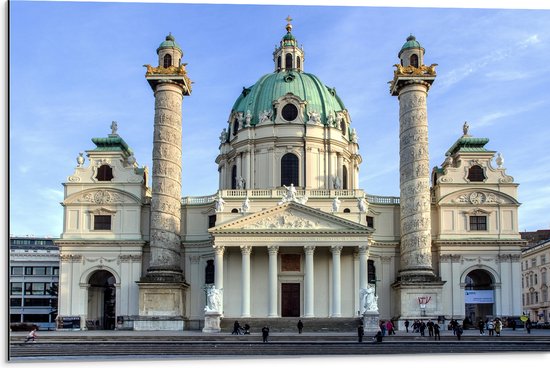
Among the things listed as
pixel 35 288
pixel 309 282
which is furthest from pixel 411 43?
pixel 35 288

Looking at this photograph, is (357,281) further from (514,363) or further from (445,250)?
(514,363)

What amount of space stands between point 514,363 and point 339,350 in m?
6.77

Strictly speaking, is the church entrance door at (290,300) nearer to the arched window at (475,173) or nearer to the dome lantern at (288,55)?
the arched window at (475,173)

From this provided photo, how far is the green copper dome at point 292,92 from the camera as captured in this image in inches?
2527

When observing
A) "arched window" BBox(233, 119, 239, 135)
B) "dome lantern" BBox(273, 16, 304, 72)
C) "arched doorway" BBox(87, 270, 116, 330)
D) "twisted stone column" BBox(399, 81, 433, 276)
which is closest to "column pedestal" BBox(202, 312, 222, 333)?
"arched doorway" BBox(87, 270, 116, 330)

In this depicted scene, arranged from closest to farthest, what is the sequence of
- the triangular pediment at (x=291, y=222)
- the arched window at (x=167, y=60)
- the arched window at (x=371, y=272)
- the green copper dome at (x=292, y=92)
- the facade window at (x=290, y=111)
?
the triangular pediment at (x=291, y=222)
the arched window at (x=167, y=60)
the arched window at (x=371, y=272)
the facade window at (x=290, y=111)
the green copper dome at (x=292, y=92)

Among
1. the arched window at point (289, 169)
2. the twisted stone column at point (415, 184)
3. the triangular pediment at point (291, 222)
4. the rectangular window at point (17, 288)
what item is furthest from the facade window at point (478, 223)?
the rectangular window at point (17, 288)

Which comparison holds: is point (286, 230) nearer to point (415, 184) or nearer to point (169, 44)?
point (415, 184)

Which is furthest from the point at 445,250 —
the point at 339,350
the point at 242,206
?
the point at 339,350

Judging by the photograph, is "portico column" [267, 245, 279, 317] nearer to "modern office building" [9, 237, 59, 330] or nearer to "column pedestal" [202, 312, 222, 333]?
"column pedestal" [202, 312, 222, 333]

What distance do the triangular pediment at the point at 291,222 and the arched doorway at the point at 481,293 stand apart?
960 cm

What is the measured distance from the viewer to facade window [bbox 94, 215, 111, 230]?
190ft

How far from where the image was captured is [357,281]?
55.3 metres

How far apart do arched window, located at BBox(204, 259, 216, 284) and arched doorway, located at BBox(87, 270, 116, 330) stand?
6.70 m
